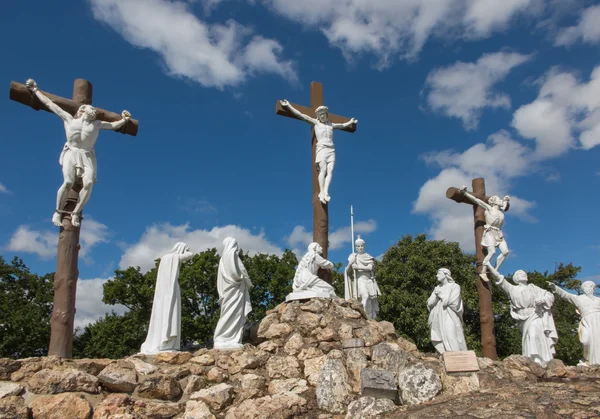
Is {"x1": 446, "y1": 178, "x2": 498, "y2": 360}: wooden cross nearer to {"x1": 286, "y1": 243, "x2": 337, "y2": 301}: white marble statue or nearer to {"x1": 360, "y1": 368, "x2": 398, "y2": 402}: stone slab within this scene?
{"x1": 286, "y1": 243, "x2": 337, "y2": 301}: white marble statue

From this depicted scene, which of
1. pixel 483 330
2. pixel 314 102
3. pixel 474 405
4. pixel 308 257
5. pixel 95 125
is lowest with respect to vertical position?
pixel 474 405

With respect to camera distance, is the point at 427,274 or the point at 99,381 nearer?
the point at 99,381

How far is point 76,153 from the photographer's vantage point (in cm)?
898

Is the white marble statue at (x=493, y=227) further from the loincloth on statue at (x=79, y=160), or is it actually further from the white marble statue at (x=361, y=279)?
the loincloth on statue at (x=79, y=160)

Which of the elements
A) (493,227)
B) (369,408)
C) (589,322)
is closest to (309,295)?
(369,408)

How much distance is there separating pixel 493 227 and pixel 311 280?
521cm

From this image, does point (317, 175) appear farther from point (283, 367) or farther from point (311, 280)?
point (283, 367)

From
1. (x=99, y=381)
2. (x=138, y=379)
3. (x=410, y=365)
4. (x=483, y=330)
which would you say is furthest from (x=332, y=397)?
(x=483, y=330)

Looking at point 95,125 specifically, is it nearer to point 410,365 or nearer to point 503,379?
point 410,365

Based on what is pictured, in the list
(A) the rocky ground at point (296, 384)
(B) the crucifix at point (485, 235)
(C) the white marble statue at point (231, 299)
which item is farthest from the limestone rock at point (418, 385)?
(B) the crucifix at point (485, 235)

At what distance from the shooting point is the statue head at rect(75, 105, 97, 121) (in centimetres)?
905

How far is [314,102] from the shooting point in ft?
40.9

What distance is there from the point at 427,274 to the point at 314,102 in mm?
14811

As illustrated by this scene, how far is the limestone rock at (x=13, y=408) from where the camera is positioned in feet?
20.8
